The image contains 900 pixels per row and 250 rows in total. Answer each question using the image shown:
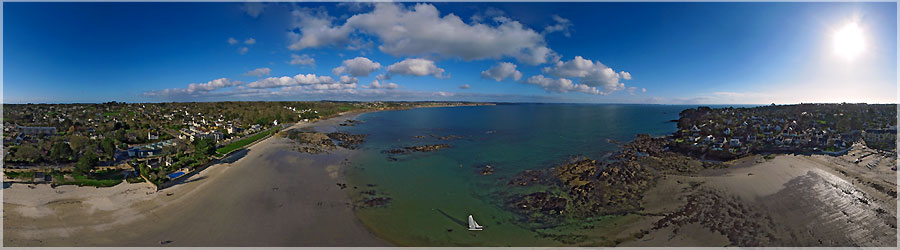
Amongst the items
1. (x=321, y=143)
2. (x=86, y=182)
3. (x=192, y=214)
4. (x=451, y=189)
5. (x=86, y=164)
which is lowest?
(x=192, y=214)

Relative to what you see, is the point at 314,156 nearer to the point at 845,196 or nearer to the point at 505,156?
the point at 505,156

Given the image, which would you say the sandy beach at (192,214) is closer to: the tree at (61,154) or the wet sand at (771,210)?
the tree at (61,154)

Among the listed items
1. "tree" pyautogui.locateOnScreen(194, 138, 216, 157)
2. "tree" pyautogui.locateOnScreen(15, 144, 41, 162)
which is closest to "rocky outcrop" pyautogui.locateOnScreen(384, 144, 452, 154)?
"tree" pyautogui.locateOnScreen(194, 138, 216, 157)

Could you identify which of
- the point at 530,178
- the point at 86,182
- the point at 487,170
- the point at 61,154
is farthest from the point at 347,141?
the point at 530,178

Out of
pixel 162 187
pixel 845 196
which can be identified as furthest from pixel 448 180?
pixel 845 196

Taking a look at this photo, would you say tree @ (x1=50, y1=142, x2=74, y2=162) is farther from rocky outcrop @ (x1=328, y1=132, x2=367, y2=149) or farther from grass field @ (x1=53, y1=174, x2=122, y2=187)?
rocky outcrop @ (x1=328, y1=132, x2=367, y2=149)

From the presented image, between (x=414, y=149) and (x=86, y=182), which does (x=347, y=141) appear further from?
(x=86, y=182)
